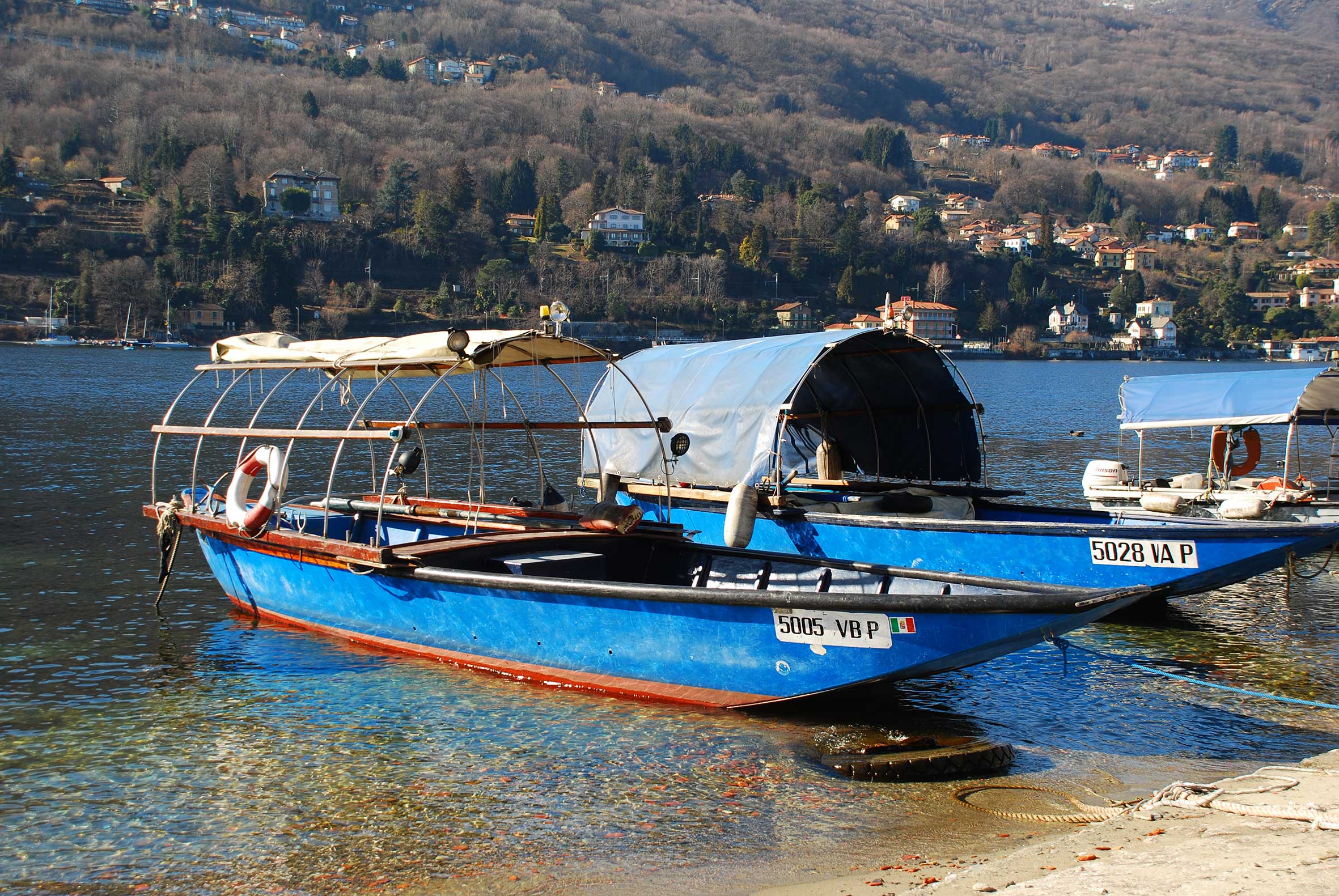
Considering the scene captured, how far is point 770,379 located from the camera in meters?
17.0

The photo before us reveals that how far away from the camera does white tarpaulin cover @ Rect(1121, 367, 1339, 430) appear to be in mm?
16969

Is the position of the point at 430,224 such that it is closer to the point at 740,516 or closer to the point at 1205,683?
the point at 740,516

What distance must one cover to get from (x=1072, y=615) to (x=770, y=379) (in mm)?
8455

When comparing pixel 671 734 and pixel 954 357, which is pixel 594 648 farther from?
pixel 954 357

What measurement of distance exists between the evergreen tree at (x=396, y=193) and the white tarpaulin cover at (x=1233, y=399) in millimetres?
152128

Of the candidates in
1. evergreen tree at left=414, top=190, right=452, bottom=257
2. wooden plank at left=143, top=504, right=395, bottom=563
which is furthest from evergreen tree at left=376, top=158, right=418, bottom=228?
wooden plank at left=143, top=504, right=395, bottom=563

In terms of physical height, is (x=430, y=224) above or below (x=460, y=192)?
below

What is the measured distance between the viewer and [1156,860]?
664cm


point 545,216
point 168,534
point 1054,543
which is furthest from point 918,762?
point 545,216

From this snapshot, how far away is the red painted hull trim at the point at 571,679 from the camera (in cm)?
1047

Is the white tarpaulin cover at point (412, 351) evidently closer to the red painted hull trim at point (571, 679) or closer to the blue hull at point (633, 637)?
the blue hull at point (633, 637)

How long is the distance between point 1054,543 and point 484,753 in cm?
765

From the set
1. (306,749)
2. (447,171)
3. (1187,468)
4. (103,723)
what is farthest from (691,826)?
(447,171)

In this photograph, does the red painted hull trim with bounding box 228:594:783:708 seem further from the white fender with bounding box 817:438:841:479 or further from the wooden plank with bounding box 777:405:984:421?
the wooden plank with bounding box 777:405:984:421
